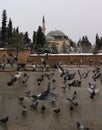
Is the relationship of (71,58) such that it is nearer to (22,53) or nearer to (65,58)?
(65,58)

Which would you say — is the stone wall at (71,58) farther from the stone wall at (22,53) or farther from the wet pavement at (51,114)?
the wet pavement at (51,114)

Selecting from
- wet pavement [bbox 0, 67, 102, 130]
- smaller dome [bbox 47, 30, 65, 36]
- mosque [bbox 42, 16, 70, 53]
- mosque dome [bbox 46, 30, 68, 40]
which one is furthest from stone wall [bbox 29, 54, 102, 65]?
smaller dome [bbox 47, 30, 65, 36]

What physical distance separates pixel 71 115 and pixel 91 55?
22.5 meters

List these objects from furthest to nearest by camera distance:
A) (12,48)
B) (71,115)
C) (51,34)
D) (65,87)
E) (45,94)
→ (51,34), (12,48), (65,87), (71,115), (45,94)

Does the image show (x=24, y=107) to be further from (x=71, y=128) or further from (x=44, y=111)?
(x=71, y=128)

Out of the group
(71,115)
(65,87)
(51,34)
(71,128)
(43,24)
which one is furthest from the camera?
(51,34)

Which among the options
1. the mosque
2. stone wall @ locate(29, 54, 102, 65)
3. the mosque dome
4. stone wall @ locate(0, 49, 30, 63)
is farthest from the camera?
the mosque dome

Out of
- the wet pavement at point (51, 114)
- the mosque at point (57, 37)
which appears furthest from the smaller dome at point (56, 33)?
the wet pavement at point (51, 114)

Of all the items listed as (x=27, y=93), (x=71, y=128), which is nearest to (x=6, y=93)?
(x=27, y=93)

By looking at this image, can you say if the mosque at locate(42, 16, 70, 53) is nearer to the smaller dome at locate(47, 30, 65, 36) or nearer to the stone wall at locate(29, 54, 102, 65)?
the smaller dome at locate(47, 30, 65, 36)

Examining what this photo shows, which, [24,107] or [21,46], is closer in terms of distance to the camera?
[24,107]

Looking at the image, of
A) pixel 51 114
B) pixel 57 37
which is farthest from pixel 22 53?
pixel 57 37

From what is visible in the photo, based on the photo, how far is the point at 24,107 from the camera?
359 inches

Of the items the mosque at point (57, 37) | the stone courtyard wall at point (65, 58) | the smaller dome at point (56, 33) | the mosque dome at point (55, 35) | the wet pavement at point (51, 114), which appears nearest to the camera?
the wet pavement at point (51, 114)
